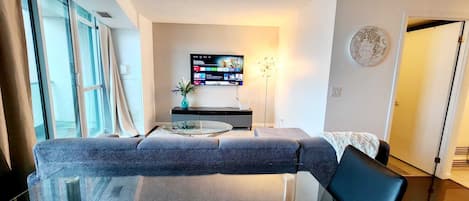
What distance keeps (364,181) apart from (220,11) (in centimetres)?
320

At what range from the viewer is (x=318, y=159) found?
1.62 m

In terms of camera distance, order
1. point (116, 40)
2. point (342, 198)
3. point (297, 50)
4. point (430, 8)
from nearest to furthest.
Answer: point (342, 198) < point (430, 8) < point (297, 50) < point (116, 40)

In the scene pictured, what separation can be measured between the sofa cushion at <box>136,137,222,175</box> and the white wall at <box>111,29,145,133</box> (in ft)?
8.88

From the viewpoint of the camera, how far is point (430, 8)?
7.57 ft

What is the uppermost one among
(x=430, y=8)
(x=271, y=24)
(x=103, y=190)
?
(x=271, y=24)

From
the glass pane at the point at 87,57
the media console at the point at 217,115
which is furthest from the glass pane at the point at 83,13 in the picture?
the media console at the point at 217,115

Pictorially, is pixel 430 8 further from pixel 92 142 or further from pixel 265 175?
pixel 92 142

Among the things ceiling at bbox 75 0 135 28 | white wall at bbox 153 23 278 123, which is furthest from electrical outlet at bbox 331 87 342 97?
ceiling at bbox 75 0 135 28

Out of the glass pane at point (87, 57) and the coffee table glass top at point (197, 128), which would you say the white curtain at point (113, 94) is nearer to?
the glass pane at point (87, 57)

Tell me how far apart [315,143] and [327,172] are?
25 cm

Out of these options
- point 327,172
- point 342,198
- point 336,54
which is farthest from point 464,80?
point 342,198

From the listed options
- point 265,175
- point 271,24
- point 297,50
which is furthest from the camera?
point 271,24

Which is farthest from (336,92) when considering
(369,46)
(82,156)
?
(82,156)

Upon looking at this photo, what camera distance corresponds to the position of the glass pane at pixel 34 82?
1886 millimetres
